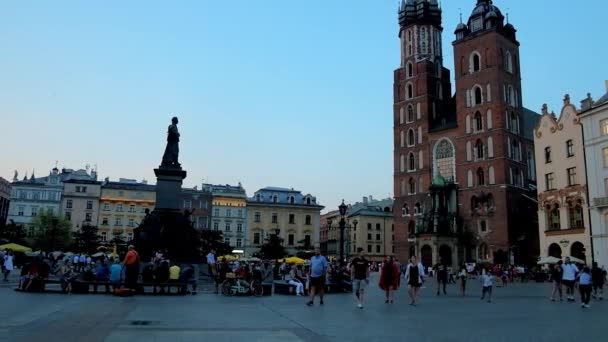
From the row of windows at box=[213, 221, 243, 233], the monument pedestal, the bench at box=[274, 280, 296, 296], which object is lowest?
the bench at box=[274, 280, 296, 296]

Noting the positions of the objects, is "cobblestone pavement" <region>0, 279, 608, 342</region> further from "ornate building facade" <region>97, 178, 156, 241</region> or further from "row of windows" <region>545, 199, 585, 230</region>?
"ornate building facade" <region>97, 178, 156, 241</region>

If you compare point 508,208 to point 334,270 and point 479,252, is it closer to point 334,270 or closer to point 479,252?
point 479,252

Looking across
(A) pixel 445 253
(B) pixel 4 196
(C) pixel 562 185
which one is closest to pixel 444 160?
(A) pixel 445 253

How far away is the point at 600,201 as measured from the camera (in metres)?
44.5

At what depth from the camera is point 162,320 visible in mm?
11680

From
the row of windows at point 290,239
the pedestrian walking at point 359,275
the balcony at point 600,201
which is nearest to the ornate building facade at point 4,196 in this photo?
the row of windows at point 290,239

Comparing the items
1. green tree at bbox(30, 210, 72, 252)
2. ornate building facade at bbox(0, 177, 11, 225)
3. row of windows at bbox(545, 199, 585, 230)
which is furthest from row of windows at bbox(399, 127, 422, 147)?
ornate building facade at bbox(0, 177, 11, 225)

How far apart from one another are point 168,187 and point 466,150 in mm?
49417

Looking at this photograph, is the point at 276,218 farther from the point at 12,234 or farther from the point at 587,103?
the point at 587,103

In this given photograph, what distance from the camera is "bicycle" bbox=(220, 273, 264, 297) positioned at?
836 inches

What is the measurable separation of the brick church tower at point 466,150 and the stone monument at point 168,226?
4163cm

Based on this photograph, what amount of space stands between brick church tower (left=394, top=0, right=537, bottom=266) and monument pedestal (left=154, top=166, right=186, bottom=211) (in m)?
41.7

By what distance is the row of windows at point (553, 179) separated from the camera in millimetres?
49172

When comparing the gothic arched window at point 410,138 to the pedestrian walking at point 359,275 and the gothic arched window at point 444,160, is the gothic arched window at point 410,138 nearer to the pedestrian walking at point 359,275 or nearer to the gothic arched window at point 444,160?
the gothic arched window at point 444,160
